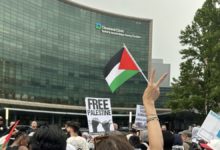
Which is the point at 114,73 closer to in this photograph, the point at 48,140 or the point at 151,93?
the point at 151,93

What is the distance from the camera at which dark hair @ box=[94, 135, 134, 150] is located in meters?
2.46

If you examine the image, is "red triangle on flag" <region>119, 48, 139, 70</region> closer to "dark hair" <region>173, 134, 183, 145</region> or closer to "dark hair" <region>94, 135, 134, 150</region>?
"dark hair" <region>173, 134, 183, 145</region>

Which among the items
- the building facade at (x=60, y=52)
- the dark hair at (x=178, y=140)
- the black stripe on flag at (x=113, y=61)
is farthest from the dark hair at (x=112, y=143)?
the building facade at (x=60, y=52)

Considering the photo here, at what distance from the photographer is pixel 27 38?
8244 cm

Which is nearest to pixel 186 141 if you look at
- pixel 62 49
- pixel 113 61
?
pixel 113 61

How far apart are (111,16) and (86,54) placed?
463 inches

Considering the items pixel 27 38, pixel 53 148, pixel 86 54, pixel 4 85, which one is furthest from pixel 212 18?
pixel 86 54

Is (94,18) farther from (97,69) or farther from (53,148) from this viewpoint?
(53,148)

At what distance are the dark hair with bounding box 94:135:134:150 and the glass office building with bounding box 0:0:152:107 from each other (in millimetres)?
71623

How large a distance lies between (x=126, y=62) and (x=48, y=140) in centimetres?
811

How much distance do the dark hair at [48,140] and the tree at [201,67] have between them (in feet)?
87.8

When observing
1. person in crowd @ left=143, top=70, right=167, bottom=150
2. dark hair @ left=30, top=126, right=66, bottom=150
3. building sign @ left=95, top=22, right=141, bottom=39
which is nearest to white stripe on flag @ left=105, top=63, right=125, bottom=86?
person in crowd @ left=143, top=70, right=167, bottom=150

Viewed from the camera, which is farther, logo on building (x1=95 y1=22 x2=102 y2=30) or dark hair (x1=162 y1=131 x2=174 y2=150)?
logo on building (x1=95 y1=22 x2=102 y2=30)

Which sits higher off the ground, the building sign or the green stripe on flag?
the building sign
